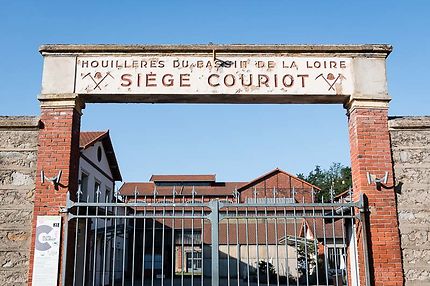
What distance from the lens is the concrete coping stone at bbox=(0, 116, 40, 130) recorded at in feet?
23.6

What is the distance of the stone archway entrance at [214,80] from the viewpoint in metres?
7.17

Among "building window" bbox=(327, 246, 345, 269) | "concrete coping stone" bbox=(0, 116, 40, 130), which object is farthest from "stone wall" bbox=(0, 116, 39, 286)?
"building window" bbox=(327, 246, 345, 269)

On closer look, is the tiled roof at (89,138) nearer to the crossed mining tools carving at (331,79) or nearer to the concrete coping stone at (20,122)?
the concrete coping stone at (20,122)

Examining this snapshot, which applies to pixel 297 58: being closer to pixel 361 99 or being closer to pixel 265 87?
pixel 265 87

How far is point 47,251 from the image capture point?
6.70 m

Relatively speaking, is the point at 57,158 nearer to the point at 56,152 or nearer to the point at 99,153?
the point at 56,152

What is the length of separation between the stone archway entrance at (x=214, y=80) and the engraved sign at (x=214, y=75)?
2 cm

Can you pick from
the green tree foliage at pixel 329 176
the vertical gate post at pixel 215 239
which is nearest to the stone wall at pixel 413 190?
the vertical gate post at pixel 215 239

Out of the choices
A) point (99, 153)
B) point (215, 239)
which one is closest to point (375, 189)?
point (215, 239)

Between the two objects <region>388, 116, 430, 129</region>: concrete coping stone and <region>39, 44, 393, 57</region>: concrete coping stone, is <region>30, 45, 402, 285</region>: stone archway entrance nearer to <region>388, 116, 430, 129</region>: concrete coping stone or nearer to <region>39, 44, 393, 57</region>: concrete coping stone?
<region>39, 44, 393, 57</region>: concrete coping stone

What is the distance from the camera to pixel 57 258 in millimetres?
6676

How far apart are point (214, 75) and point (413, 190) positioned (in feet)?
11.6

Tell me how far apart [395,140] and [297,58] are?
2.00 m

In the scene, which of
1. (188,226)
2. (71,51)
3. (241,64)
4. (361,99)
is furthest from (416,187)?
(188,226)
